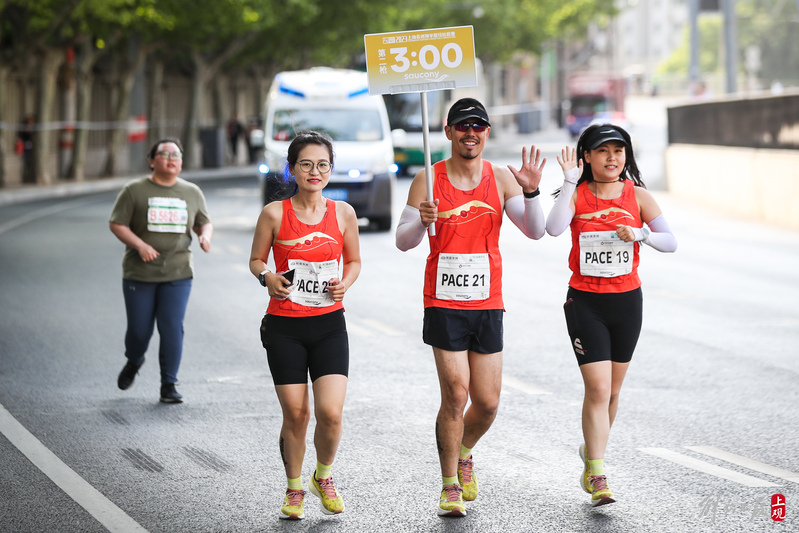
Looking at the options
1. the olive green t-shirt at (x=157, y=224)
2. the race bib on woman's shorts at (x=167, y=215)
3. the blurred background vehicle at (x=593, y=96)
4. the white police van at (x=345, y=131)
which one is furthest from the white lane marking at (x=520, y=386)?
the blurred background vehicle at (x=593, y=96)

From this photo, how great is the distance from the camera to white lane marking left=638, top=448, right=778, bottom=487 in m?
6.03

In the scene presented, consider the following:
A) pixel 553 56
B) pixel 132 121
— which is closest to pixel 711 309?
pixel 132 121

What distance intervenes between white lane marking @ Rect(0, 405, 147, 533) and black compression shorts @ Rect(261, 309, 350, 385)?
90 centimetres

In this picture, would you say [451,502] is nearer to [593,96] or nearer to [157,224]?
[157,224]

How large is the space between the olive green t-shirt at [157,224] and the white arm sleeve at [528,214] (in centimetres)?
308

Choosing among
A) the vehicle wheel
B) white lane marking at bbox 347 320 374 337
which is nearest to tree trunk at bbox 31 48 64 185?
the vehicle wheel

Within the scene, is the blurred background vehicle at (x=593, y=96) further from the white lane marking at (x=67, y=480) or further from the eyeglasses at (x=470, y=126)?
the eyeglasses at (x=470, y=126)

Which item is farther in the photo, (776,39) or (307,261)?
(776,39)

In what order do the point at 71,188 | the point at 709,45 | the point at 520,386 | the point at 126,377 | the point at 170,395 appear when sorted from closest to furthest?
the point at 170,395, the point at 126,377, the point at 520,386, the point at 71,188, the point at 709,45

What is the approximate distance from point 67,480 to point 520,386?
3.35 meters

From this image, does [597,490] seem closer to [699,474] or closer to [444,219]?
[699,474]

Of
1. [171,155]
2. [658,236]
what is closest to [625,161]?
[658,236]

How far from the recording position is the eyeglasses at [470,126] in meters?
5.46

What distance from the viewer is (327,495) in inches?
218
